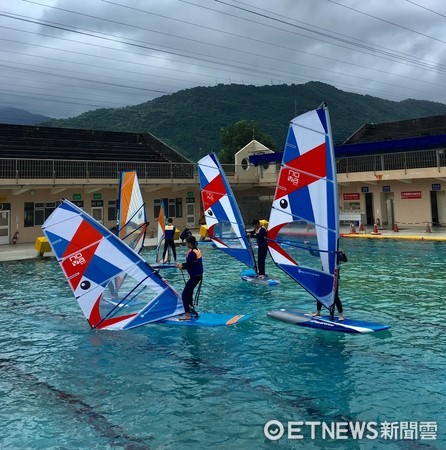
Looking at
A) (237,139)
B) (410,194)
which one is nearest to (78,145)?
(410,194)

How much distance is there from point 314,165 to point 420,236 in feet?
58.5

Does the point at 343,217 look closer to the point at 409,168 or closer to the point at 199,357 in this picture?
the point at 409,168

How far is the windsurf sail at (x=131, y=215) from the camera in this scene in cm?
1254

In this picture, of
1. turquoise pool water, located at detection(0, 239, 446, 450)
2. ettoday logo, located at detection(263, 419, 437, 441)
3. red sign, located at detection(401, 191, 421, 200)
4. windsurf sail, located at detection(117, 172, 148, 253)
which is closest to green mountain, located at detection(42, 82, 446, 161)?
red sign, located at detection(401, 191, 421, 200)

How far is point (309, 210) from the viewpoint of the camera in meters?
8.48

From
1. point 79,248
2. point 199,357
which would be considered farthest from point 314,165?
point 79,248

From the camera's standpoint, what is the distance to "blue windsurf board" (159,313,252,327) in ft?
28.5

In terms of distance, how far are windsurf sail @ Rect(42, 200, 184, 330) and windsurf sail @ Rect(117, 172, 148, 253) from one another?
437cm

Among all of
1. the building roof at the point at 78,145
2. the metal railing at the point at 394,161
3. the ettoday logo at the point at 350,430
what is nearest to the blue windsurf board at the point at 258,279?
the ettoday logo at the point at 350,430

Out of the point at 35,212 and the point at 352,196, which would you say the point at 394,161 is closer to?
the point at 352,196

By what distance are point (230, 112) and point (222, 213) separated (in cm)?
9909

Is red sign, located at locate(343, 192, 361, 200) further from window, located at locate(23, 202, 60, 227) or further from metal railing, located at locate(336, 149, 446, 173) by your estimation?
window, located at locate(23, 202, 60, 227)

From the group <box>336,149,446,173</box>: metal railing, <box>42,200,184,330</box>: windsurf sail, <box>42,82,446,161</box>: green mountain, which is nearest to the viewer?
<box>42,200,184,330</box>: windsurf sail

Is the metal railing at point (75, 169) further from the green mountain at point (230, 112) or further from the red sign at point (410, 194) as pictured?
the green mountain at point (230, 112)
